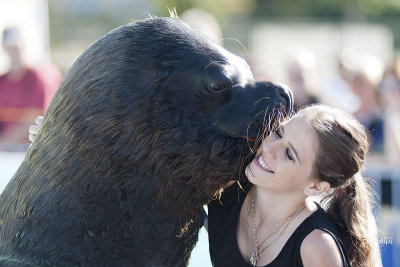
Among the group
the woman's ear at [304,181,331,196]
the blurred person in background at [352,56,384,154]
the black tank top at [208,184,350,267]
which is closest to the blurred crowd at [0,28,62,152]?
the blurred person in background at [352,56,384,154]

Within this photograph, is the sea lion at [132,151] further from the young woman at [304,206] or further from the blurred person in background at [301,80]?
the blurred person in background at [301,80]

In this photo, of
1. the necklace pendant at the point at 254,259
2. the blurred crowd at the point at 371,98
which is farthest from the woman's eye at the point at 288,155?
the blurred crowd at the point at 371,98

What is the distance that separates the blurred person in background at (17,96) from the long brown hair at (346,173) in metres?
4.33

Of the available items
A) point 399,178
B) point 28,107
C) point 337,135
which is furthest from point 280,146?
point 28,107

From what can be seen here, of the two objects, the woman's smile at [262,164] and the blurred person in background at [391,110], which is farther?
the blurred person in background at [391,110]

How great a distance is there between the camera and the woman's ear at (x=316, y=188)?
9.29 feet

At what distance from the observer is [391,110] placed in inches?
261

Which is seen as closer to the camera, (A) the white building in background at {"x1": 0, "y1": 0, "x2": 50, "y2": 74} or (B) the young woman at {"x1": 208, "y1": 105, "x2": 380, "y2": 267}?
(B) the young woman at {"x1": 208, "y1": 105, "x2": 380, "y2": 267}

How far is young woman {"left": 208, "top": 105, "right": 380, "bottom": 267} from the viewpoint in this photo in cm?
277

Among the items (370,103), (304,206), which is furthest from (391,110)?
(304,206)

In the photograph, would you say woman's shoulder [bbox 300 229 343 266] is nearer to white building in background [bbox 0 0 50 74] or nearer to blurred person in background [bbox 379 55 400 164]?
blurred person in background [bbox 379 55 400 164]

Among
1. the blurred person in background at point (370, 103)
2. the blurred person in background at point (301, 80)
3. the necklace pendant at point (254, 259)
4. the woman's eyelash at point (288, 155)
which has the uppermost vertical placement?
the woman's eyelash at point (288, 155)

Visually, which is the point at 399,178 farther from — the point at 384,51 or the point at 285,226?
the point at 384,51

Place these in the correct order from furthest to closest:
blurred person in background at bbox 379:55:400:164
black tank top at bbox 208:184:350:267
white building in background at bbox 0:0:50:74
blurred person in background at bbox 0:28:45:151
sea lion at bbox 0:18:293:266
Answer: white building in background at bbox 0:0:50:74, blurred person in background at bbox 0:28:45:151, blurred person in background at bbox 379:55:400:164, black tank top at bbox 208:184:350:267, sea lion at bbox 0:18:293:266
